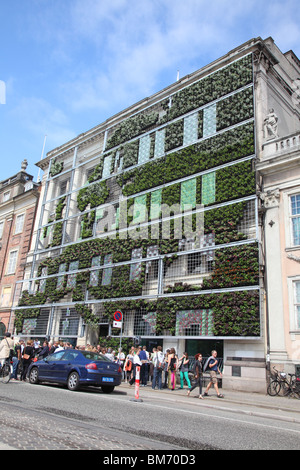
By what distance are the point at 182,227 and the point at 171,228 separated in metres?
0.76

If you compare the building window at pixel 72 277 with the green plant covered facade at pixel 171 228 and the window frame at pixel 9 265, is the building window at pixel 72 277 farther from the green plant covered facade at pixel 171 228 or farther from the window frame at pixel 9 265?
the window frame at pixel 9 265

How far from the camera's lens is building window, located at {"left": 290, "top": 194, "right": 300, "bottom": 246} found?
17922 mm

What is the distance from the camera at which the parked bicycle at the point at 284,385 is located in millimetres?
15109

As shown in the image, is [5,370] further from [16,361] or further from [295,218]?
[295,218]

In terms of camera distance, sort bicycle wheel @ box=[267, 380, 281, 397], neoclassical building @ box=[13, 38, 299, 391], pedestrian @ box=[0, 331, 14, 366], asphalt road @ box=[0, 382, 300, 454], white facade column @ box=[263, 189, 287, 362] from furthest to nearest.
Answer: neoclassical building @ box=[13, 38, 299, 391], white facade column @ box=[263, 189, 287, 362], bicycle wheel @ box=[267, 380, 281, 397], pedestrian @ box=[0, 331, 14, 366], asphalt road @ box=[0, 382, 300, 454]

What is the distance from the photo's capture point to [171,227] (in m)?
21.8

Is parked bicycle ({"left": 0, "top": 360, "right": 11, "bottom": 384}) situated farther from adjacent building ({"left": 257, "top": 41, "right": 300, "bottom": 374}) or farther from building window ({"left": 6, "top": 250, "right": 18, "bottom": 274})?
building window ({"left": 6, "top": 250, "right": 18, "bottom": 274})

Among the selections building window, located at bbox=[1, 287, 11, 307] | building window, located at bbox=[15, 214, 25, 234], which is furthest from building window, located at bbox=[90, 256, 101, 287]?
building window, located at bbox=[15, 214, 25, 234]

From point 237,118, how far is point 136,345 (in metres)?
13.7

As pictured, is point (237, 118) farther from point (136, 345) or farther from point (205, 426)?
point (205, 426)

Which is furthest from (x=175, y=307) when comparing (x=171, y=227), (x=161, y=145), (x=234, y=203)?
(x=161, y=145)

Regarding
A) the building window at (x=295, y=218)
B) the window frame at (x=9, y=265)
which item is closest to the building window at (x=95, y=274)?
the window frame at (x=9, y=265)

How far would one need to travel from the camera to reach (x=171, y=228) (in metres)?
21.7

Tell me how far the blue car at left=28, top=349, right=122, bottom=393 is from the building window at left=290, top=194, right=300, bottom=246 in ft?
32.9
